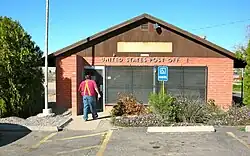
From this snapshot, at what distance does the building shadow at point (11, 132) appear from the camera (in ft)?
33.8

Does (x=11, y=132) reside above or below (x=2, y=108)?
below

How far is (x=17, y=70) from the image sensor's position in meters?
15.4

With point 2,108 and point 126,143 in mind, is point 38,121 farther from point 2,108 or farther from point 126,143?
point 126,143

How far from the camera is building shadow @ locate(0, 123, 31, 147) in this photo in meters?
10.3

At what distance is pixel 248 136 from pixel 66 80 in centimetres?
983

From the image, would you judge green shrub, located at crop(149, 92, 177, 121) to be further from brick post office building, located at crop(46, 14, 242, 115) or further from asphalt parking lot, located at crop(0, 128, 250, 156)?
brick post office building, located at crop(46, 14, 242, 115)

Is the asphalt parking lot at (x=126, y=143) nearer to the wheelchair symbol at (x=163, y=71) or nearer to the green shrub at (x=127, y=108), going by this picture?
the wheelchair symbol at (x=163, y=71)

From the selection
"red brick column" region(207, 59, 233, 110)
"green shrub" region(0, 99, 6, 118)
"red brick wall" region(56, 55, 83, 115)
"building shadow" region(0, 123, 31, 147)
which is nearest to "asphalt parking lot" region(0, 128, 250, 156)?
"building shadow" region(0, 123, 31, 147)

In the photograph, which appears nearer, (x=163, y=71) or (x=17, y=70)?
(x=163, y=71)

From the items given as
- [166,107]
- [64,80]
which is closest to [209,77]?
[166,107]

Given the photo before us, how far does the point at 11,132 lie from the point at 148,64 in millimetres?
8210

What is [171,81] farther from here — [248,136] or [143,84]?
[248,136]

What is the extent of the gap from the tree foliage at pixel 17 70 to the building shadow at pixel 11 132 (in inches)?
102

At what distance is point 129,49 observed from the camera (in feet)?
59.0
